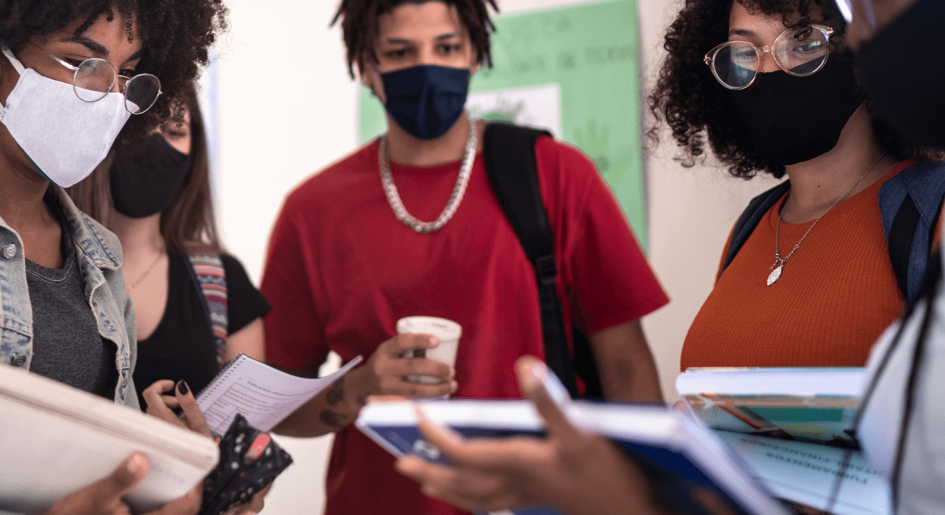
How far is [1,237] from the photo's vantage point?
96 centimetres

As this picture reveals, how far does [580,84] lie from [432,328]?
129 centimetres

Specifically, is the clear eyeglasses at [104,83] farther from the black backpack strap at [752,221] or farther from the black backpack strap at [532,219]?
the black backpack strap at [752,221]

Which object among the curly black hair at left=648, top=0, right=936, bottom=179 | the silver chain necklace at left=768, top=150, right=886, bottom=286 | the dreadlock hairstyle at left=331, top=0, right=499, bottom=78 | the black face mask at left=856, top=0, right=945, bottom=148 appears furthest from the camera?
the dreadlock hairstyle at left=331, top=0, right=499, bottom=78

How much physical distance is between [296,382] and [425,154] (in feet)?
2.32

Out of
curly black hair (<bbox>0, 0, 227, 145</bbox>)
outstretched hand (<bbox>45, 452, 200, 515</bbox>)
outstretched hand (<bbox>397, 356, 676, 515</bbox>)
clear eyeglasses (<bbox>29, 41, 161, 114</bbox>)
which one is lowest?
outstretched hand (<bbox>45, 452, 200, 515</bbox>)

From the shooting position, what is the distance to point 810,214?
3.74ft

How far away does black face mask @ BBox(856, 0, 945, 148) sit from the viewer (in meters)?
0.61

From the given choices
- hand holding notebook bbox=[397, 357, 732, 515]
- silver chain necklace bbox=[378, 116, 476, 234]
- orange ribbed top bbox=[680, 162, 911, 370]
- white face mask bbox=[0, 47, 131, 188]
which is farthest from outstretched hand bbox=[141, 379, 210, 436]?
orange ribbed top bbox=[680, 162, 911, 370]

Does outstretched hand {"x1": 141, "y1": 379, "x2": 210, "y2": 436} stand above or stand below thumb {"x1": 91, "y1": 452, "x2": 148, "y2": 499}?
below

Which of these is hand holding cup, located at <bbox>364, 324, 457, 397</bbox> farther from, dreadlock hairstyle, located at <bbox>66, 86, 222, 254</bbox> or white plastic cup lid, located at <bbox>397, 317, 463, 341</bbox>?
dreadlock hairstyle, located at <bbox>66, 86, 222, 254</bbox>

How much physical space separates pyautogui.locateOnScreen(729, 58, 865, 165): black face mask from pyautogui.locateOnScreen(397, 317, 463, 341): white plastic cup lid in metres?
0.67

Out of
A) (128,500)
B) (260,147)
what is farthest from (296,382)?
(260,147)

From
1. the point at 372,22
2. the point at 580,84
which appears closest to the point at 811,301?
the point at 372,22

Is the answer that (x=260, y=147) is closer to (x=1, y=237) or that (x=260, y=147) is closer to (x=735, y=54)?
(x=1, y=237)
